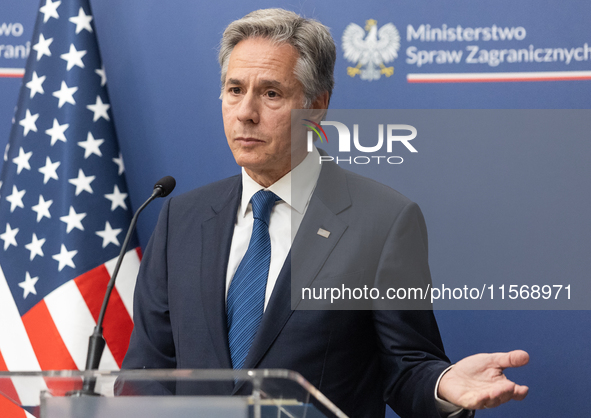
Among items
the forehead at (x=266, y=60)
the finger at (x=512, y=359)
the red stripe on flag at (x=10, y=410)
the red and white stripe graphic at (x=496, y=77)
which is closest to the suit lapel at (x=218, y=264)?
the forehead at (x=266, y=60)

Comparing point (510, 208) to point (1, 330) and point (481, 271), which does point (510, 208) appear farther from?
point (1, 330)

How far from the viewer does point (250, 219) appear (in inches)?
68.8

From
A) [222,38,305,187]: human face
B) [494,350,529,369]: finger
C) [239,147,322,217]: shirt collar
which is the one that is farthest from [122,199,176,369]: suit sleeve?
[494,350,529,369]: finger

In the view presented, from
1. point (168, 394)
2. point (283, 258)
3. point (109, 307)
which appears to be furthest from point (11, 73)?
point (168, 394)

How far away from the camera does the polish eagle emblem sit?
2.39 m

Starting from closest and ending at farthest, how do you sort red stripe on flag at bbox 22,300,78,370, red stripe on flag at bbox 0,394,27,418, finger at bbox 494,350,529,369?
finger at bbox 494,350,529,369, red stripe on flag at bbox 22,300,78,370, red stripe on flag at bbox 0,394,27,418

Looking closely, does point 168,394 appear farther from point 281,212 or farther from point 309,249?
point 281,212

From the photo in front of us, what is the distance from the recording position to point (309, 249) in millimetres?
1622

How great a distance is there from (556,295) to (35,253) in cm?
194

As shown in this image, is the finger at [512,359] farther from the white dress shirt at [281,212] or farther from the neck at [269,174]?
the neck at [269,174]

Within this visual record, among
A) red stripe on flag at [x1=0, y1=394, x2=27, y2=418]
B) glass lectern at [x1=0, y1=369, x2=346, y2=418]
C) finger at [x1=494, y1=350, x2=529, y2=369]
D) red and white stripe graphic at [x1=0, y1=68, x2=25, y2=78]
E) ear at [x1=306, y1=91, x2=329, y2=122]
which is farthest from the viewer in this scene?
red and white stripe graphic at [x1=0, y1=68, x2=25, y2=78]

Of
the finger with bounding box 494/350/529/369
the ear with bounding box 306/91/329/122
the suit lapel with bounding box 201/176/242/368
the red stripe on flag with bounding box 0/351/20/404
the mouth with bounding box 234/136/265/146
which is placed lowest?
the red stripe on flag with bounding box 0/351/20/404

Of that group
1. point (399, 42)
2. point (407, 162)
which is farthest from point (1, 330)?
point (399, 42)

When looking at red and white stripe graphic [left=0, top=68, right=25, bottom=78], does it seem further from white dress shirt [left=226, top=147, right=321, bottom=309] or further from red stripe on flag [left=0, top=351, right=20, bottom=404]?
red stripe on flag [left=0, top=351, right=20, bottom=404]
